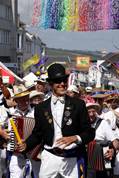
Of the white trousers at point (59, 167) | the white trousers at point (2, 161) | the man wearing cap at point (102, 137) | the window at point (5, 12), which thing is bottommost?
the window at point (5, 12)

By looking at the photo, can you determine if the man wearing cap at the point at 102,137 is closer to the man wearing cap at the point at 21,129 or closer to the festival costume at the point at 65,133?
the man wearing cap at the point at 21,129

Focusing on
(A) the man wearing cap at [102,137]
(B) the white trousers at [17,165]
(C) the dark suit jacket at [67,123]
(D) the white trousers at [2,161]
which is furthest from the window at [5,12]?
(C) the dark suit jacket at [67,123]

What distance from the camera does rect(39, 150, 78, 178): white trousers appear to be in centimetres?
625

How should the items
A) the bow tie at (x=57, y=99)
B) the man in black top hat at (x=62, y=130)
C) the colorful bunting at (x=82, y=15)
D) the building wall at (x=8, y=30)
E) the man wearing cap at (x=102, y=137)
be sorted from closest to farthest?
the man in black top hat at (x=62, y=130), the bow tie at (x=57, y=99), the man wearing cap at (x=102, y=137), the colorful bunting at (x=82, y=15), the building wall at (x=8, y=30)

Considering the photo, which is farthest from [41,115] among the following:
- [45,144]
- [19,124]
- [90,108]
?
[90,108]

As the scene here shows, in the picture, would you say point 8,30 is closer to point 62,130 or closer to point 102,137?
point 102,137

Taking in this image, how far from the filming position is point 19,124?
725cm

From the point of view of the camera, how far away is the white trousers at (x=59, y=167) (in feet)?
20.5

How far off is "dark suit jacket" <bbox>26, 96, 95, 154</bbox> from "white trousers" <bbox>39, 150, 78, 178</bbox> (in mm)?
169

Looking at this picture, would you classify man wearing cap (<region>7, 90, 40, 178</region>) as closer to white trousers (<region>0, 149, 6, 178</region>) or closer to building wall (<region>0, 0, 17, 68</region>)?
white trousers (<region>0, 149, 6, 178</region>)

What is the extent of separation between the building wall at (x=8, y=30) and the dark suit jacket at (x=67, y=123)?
80.1 metres

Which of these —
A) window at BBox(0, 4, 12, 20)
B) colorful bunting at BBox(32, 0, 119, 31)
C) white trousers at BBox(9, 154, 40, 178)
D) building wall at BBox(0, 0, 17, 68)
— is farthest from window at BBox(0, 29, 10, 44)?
white trousers at BBox(9, 154, 40, 178)

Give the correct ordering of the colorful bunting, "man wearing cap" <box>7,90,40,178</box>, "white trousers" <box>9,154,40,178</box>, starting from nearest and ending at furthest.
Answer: "man wearing cap" <box>7,90,40,178</box>
"white trousers" <box>9,154,40,178</box>
the colorful bunting

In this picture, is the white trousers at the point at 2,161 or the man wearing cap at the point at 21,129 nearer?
the man wearing cap at the point at 21,129
